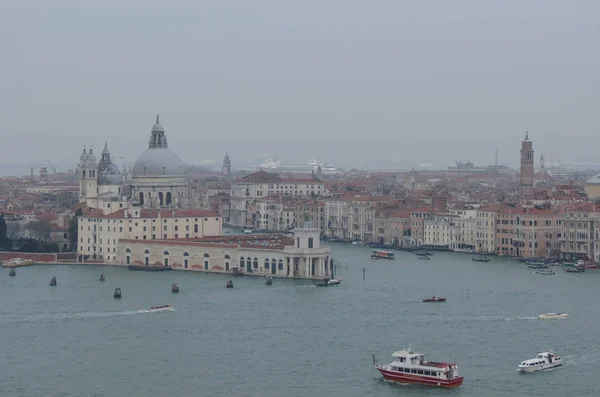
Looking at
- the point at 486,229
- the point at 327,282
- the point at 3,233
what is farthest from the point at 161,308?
the point at 486,229

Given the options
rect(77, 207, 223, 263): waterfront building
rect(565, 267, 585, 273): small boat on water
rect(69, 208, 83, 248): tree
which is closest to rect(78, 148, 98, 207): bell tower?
rect(69, 208, 83, 248): tree

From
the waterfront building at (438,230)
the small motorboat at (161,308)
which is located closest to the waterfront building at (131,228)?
the waterfront building at (438,230)

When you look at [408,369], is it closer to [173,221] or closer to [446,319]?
[446,319]

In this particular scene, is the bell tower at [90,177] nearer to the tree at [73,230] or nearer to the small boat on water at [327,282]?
the tree at [73,230]

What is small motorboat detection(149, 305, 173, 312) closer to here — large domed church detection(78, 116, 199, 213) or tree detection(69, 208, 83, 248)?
tree detection(69, 208, 83, 248)


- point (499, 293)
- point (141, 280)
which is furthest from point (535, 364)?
point (141, 280)

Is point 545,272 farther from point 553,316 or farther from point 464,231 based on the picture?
point 464,231
